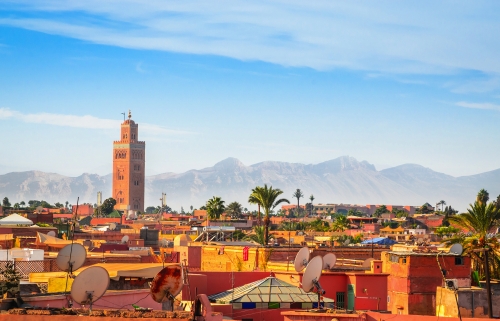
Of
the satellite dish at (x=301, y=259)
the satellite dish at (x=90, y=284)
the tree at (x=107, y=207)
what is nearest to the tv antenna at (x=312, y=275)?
the satellite dish at (x=301, y=259)

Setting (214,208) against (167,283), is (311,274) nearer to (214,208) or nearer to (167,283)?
(167,283)

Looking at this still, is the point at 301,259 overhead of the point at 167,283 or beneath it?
overhead

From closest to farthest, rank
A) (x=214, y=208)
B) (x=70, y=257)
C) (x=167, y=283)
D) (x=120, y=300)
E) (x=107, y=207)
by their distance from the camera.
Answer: (x=167, y=283) < (x=70, y=257) < (x=120, y=300) < (x=214, y=208) < (x=107, y=207)

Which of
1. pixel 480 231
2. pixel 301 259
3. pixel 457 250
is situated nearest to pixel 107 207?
pixel 480 231

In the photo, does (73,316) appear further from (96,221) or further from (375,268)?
(96,221)

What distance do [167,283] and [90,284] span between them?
1.58 m

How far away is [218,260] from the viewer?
4147 cm

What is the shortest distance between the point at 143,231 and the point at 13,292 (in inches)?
1923

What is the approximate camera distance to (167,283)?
17.0m

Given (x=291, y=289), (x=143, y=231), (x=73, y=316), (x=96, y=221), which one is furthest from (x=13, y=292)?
(x=96, y=221)

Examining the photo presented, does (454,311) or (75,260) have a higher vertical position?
(75,260)

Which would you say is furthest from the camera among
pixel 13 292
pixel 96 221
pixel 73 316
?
pixel 96 221

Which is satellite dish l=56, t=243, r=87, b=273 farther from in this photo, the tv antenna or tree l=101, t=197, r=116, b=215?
tree l=101, t=197, r=116, b=215

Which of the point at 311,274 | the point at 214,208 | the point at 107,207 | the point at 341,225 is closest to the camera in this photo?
the point at 311,274
